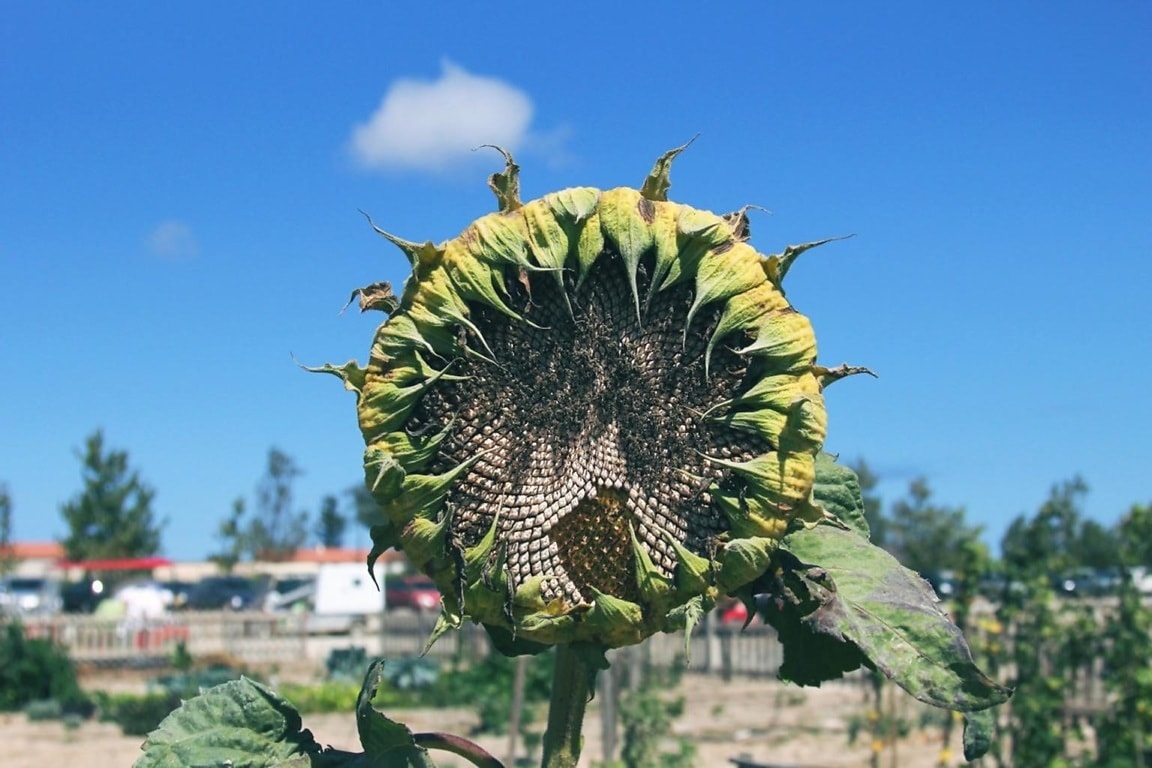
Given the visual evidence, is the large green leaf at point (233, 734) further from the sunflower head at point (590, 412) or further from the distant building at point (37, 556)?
the distant building at point (37, 556)

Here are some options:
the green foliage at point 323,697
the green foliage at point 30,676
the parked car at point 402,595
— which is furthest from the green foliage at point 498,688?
the parked car at point 402,595

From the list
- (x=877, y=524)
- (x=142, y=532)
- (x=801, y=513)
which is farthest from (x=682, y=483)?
(x=877, y=524)

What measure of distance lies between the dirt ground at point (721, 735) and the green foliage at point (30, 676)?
2.70 ft

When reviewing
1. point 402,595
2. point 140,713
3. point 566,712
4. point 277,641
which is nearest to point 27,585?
point 402,595

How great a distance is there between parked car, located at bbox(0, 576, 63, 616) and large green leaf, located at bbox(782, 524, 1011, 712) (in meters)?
34.7

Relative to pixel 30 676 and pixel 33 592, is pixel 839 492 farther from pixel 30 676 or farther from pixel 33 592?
pixel 33 592

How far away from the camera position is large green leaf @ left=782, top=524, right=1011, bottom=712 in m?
2.13

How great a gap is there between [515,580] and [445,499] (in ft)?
0.56

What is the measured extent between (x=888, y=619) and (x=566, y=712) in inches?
23.5

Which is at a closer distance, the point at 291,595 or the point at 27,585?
the point at 27,585

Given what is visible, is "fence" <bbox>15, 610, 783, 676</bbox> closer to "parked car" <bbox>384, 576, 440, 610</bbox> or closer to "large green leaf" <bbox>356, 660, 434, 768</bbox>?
"parked car" <bbox>384, 576, 440, 610</bbox>

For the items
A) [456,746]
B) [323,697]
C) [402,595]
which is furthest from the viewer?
[402,595]

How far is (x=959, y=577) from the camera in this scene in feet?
39.3

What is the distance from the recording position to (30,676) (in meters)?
20.0
